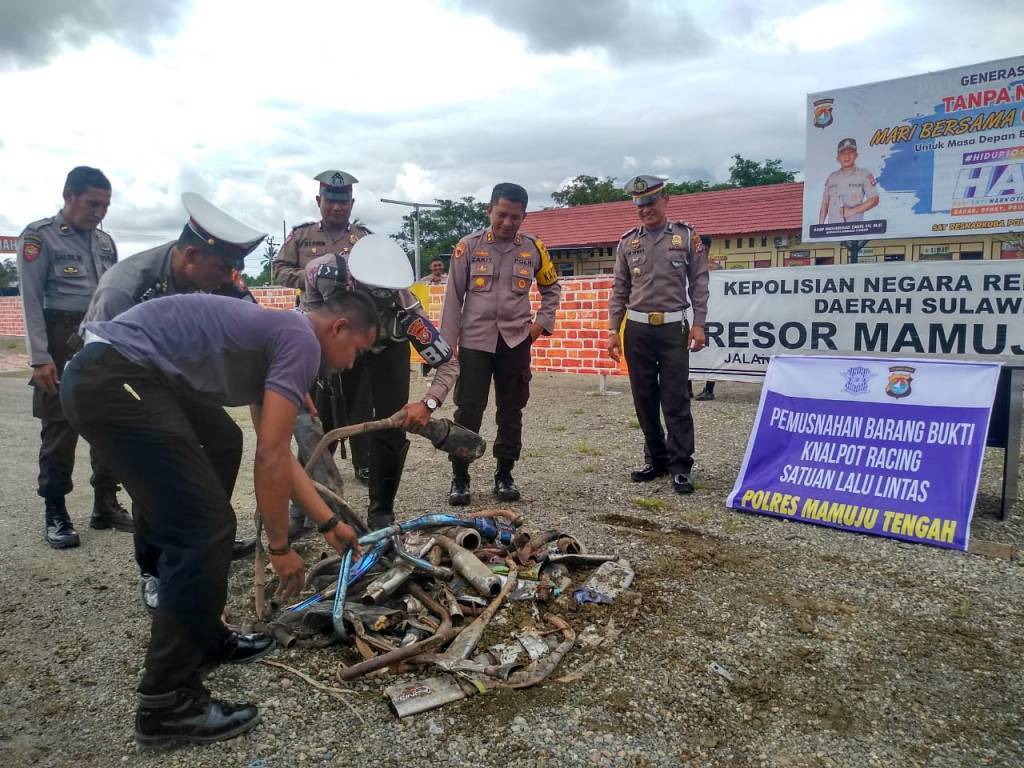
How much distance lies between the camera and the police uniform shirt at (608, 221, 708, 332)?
4902 mm


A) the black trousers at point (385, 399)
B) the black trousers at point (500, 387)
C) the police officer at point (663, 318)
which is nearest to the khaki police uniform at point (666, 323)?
the police officer at point (663, 318)

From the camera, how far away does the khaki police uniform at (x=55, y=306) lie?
3971 millimetres

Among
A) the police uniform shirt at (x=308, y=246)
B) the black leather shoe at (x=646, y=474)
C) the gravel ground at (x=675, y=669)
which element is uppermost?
the police uniform shirt at (x=308, y=246)

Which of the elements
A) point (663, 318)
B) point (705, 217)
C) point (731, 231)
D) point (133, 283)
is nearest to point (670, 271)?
point (663, 318)

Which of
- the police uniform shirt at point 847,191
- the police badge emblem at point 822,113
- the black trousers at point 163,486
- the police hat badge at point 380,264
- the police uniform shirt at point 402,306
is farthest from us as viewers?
the police badge emblem at point 822,113

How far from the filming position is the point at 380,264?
3.43m

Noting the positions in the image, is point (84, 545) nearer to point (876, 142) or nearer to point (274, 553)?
point (274, 553)

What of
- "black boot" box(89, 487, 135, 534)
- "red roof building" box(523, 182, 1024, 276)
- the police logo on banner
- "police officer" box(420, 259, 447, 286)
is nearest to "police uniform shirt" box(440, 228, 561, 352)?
"black boot" box(89, 487, 135, 534)

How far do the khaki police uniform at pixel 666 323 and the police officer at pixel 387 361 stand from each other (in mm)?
1642

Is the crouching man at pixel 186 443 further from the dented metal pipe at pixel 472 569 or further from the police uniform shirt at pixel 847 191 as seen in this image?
the police uniform shirt at pixel 847 191

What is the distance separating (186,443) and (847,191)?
32.9 ft

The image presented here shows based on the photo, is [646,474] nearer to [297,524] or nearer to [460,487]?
[460,487]

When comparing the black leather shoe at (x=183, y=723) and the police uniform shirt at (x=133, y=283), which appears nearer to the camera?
the black leather shoe at (x=183, y=723)

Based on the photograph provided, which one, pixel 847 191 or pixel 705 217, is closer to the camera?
pixel 847 191
